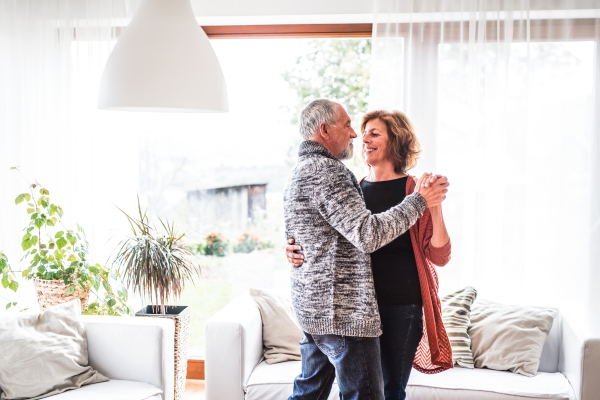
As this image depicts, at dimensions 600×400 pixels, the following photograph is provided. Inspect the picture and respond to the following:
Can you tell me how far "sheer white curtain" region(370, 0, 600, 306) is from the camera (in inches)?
112

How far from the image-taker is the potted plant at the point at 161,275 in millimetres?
2625

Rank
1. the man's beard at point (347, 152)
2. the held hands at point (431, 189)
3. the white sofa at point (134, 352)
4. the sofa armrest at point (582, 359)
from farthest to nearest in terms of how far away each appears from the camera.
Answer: the white sofa at point (134, 352)
the sofa armrest at point (582, 359)
the man's beard at point (347, 152)
the held hands at point (431, 189)

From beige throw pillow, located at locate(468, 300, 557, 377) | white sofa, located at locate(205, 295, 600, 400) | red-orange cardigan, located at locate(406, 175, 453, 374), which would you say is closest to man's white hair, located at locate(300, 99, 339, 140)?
red-orange cardigan, located at locate(406, 175, 453, 374)

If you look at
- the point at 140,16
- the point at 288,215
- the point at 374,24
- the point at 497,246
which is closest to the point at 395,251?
the point at 288,215

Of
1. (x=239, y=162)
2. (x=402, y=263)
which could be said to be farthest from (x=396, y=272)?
(x=239, y=162)

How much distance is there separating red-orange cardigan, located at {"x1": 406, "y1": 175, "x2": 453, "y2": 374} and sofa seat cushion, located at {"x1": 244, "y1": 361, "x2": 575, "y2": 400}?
0.41m

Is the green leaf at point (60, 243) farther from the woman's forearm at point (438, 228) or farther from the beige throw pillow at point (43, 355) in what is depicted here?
the woman's forearm at point (438, 228)

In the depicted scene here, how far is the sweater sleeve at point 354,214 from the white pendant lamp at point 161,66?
1.37 feet

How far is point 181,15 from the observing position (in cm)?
142

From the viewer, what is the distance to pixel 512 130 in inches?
113

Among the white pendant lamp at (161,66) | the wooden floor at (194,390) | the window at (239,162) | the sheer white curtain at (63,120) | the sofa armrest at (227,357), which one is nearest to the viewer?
the white pendant lamp at (161,66)

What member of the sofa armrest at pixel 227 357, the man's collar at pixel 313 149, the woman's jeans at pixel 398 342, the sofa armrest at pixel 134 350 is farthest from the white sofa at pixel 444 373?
the man's collar at pixel 313 149

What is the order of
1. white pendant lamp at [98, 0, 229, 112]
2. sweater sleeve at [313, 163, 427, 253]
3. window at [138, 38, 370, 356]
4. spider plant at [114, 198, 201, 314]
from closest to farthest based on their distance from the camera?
white pendant lamp at [98, 0, 229, 112]
sweater sleeve at [313, 163, 427, 253]
spider plant at [114, 198, 201, 314]
window at [138, 38, 370, 356]

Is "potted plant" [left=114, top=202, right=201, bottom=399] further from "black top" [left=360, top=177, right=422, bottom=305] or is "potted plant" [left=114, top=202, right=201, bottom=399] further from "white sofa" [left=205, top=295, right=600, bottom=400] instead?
"black top" [left=360, top=177, right=422, bottom=305]
